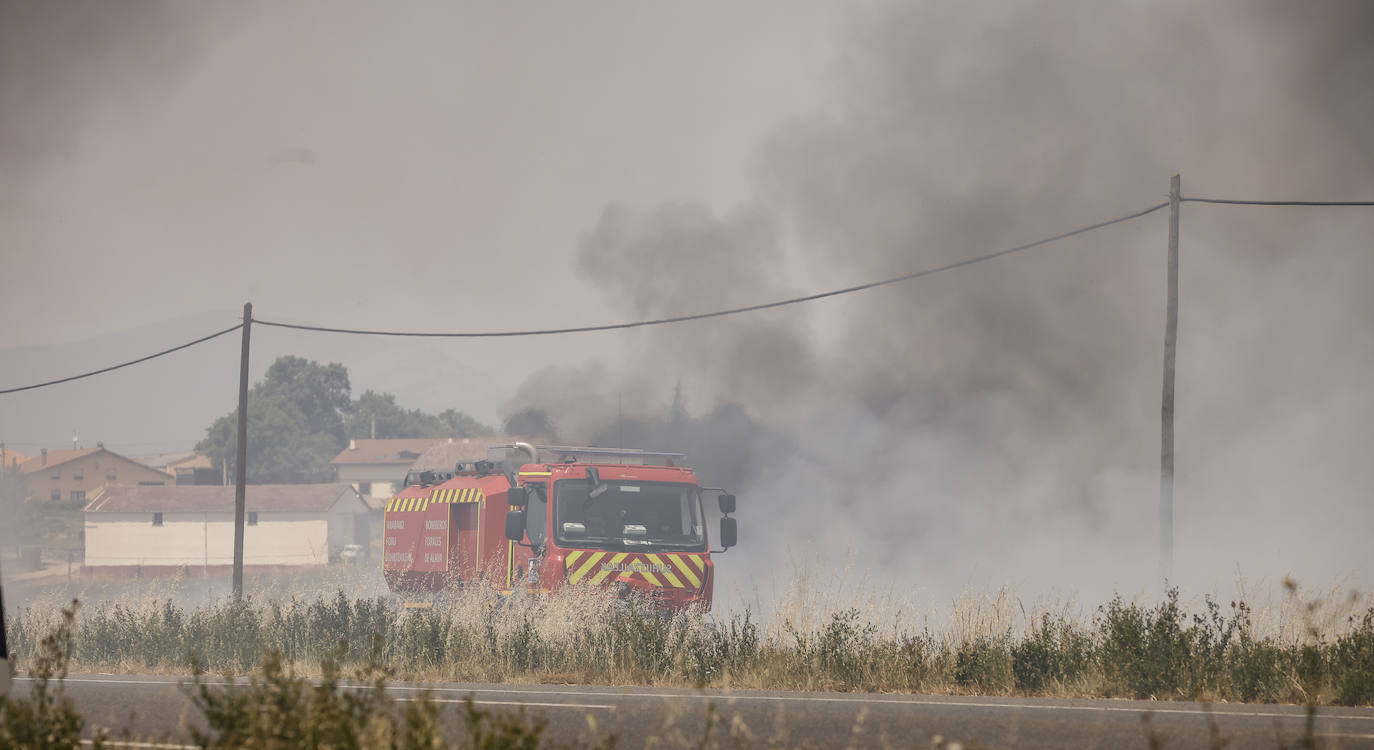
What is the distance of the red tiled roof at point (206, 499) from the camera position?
77812mm

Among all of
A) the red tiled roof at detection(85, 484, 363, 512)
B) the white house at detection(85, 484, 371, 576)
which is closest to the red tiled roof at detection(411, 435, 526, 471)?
the red tiled roof at detection(85, 484, 363, 512)

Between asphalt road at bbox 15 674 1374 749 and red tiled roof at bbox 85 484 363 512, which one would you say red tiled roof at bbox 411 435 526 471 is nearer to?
red tiled roof at bbox 85 484 363 512

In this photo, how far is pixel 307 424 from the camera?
477 feet

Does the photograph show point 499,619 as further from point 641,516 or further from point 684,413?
point 684,413

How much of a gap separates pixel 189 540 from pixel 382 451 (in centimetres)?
4465

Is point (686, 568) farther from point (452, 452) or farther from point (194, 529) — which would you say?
point (452, 452)

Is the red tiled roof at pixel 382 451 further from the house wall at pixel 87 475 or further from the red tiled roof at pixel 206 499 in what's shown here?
the red tiled roof at pixel 206 499

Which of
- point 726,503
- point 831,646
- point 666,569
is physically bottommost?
point 831,646

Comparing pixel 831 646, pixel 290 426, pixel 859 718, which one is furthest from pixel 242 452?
pixel 290 426

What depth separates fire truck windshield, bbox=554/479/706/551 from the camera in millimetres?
16938

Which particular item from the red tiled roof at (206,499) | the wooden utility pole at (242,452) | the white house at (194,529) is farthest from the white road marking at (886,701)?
the red tiled roof at (206,499)

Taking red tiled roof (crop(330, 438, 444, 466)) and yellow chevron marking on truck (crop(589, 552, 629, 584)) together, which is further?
red tiled roof (crop(330, 438, 444, 466))

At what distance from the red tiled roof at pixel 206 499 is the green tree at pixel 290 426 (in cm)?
4073

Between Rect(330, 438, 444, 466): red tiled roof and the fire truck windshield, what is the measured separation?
3972 inches
